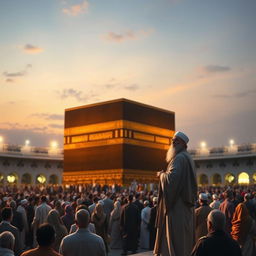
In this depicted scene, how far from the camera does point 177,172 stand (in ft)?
15.2

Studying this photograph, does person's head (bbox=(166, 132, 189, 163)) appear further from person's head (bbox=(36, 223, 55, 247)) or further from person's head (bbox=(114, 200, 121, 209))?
person's head (bbox=(114, 200, 121, 209))

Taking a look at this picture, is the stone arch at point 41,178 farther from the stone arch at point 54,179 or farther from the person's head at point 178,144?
the person's head at point 178,144

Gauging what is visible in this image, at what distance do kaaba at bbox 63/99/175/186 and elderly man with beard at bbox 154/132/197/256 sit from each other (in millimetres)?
29225

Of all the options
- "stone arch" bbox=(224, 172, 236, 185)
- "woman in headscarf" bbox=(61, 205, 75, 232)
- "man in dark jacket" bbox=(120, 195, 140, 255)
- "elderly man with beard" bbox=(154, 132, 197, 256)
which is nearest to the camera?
"elderly man with beard" bbox=(154, 132, 197, 256)

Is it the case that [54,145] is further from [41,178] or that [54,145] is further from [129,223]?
[129,223]

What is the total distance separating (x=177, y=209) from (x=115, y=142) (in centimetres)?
3093

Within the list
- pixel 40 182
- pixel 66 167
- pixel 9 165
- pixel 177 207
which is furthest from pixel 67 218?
pixel 40 182

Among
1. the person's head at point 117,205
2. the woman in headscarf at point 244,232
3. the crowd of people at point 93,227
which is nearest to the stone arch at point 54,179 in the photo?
the crowd of people at point 93,227

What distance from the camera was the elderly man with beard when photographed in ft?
14.8

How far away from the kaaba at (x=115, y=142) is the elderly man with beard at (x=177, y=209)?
95.9 ft

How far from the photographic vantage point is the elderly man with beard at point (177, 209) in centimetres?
451

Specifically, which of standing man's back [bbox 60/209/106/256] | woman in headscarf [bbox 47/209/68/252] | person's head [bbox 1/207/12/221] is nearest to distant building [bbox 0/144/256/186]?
woman in headscarf [bbox 47/209/68/252]

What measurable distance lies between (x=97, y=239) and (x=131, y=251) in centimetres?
713

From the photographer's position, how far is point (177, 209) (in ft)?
15.1
